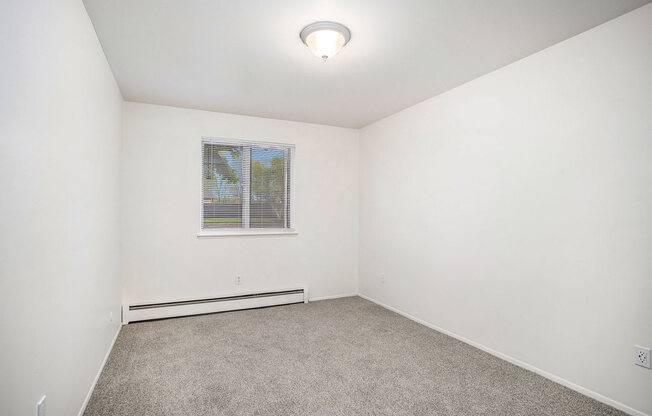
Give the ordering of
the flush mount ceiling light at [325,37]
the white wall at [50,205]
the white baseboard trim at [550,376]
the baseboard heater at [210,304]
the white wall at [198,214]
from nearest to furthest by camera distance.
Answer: the white wall at [50,205] → the white baseboard trim at [550,376] → the flush mount ceiling light at [325,37] → the baseboard heater at [210,304] → the white wall at [198,214]

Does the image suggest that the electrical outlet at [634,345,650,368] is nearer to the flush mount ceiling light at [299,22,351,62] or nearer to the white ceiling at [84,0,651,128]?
the white ceiling at [84,0,651,128]

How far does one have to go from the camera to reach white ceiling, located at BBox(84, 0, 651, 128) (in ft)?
6.77

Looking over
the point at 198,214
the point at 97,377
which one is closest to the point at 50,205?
the point at 97,377

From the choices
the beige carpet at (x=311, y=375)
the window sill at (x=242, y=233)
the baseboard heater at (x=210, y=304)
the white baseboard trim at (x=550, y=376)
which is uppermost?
the window sill at (x=242, y=233)

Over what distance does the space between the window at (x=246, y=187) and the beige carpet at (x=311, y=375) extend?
131 cm

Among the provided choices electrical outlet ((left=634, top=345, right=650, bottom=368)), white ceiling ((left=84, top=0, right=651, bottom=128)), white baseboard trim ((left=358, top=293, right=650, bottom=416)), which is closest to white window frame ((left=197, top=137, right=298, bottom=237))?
white ceiling ((left=84, top=0, right=651, bottom=128))

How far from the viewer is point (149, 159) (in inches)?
155

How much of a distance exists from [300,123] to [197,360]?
3193 millimetres

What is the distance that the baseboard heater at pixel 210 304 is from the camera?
378 cm

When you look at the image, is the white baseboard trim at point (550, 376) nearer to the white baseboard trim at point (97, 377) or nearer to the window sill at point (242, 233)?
the window sill at point (242, 233)

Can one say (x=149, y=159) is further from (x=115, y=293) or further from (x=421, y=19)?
(x=421, y=19)

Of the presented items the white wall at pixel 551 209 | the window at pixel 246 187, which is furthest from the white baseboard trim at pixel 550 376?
the window at pixel 246 187

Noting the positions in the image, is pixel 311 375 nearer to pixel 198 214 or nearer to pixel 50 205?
pixel 50 205

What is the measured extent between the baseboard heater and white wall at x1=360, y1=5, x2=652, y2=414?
1676mm
